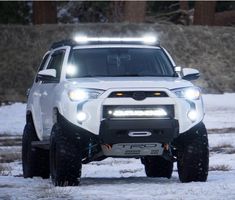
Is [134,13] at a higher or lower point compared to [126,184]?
lower

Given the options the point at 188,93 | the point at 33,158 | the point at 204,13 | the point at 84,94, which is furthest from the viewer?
the point at 204,13

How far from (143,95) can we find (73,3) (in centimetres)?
3818

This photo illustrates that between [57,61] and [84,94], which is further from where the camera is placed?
[57,61]

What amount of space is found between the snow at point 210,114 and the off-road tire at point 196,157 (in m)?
17.1

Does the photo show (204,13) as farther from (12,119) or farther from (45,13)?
(12,119)

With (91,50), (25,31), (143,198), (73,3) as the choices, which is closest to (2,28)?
(25,31)

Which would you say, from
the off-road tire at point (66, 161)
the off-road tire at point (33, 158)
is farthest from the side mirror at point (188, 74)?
the off-road tire at point (33, 158)

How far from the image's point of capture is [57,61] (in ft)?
49.2

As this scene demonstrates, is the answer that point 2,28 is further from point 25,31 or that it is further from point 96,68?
point 96,68

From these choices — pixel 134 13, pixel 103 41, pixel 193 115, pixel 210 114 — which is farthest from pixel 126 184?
pixel 134 13

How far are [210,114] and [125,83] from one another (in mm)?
22273

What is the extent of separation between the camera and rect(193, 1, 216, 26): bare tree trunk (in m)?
42.4

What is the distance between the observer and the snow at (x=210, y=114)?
104 feet

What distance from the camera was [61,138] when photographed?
1305 centimetres
